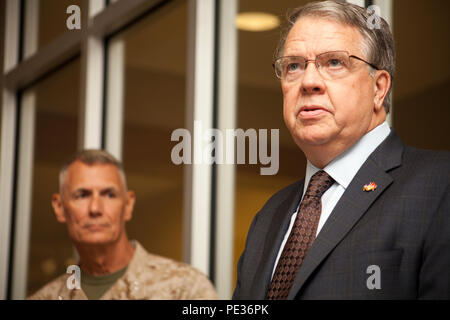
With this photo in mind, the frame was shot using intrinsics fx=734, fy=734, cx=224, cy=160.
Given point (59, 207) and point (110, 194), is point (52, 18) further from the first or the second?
point (110, 194)

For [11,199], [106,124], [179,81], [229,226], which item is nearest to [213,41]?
[179,81]

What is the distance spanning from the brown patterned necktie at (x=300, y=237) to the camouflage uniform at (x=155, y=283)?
1.09m

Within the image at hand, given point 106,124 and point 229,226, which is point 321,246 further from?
point 106,124

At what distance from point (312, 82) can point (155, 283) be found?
139 cm

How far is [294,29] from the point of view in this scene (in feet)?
5.65

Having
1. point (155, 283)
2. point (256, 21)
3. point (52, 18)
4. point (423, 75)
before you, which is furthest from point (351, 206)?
point (52, 18)

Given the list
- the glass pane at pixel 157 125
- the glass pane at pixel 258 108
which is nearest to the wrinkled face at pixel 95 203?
the glass pane at pixel 157 125

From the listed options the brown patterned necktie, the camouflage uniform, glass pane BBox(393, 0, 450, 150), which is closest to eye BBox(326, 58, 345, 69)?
the brown patterned necktie

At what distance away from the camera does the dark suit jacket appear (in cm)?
140

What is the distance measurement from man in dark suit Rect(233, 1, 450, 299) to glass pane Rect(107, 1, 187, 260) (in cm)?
170

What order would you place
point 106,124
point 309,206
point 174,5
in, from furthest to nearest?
point 106,124 < point 174,5 < point 309,206

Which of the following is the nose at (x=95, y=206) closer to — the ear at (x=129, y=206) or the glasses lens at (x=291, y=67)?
the ear at (x=129, y=206)

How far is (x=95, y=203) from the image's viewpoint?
3.07 metres

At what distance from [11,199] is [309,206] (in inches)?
172
